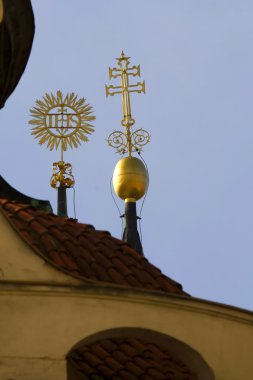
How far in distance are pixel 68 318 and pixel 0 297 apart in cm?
54

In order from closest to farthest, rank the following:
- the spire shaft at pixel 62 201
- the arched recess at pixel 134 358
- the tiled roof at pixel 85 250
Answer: the arched recess at pixel 134 358 → the tiled roof at pixel 85 250 → the spire shaft at pixel 62 201

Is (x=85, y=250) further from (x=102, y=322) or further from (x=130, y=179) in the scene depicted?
(x=130, y=179)

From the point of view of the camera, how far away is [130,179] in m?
26.9

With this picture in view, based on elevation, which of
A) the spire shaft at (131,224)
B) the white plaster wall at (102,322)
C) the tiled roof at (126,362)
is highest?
the spire shaft at (131,224)

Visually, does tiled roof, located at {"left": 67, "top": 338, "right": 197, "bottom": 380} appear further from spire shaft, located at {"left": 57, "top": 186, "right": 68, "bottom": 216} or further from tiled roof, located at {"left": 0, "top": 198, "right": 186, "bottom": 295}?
spire shaft, located at {"left": 57, "top": 186, "right": 68, "bottom": 216}

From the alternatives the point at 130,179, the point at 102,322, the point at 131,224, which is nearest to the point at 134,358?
the point at 102,322

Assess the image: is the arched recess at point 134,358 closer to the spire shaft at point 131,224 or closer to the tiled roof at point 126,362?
the tiled roof at point 126,362

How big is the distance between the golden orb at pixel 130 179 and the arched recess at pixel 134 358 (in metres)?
11.0

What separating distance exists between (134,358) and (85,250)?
133 centimetres

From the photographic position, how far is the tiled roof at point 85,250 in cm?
1567

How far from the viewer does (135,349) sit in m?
15.6

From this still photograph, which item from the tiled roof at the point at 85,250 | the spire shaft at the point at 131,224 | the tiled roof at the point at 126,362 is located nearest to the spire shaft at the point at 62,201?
the spire shaft at the point at 131,224

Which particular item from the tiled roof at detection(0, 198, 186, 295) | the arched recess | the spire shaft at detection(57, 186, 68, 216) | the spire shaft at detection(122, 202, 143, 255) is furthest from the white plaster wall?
the spire shaft at detection(122, 202, 143, 255)

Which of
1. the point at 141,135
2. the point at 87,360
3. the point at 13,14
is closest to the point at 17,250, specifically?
the point at 87,360
